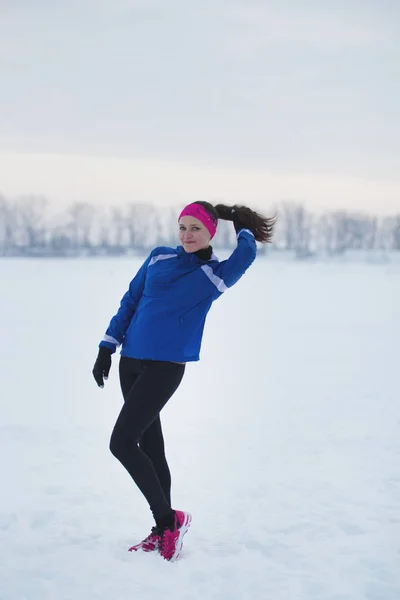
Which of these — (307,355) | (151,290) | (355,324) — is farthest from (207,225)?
(355,324)

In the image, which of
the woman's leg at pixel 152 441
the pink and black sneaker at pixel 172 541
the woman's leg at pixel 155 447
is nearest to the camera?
the pink and black sneaker at pixel 172 541

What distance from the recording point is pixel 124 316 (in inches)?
143

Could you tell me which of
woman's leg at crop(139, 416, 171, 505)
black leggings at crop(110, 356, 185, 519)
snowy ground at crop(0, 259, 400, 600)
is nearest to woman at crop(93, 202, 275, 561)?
black leggings at crop(110, 356, 185, 519)

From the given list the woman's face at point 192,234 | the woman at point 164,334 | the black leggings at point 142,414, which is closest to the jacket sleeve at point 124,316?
the woman at point 164,334

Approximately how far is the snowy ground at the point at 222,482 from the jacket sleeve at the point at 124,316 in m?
1.12

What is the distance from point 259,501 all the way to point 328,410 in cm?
291

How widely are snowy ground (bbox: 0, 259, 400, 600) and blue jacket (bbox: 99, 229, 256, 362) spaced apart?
3.60 feet

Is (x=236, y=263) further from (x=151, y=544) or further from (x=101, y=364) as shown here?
(x=151, y=544)

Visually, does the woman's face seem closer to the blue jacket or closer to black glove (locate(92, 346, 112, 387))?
the blue jacket

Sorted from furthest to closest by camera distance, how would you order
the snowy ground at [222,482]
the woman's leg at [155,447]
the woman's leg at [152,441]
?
the woman's leg at [155,447]
the woman's leg at [152,441]
the snowy ground at [222,482]

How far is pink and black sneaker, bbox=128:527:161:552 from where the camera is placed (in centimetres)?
358

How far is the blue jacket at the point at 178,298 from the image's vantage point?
135 inches

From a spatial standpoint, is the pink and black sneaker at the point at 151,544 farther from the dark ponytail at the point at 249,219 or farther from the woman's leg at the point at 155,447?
the dark ponytail at the point at 249,219

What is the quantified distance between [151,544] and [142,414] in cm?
74
